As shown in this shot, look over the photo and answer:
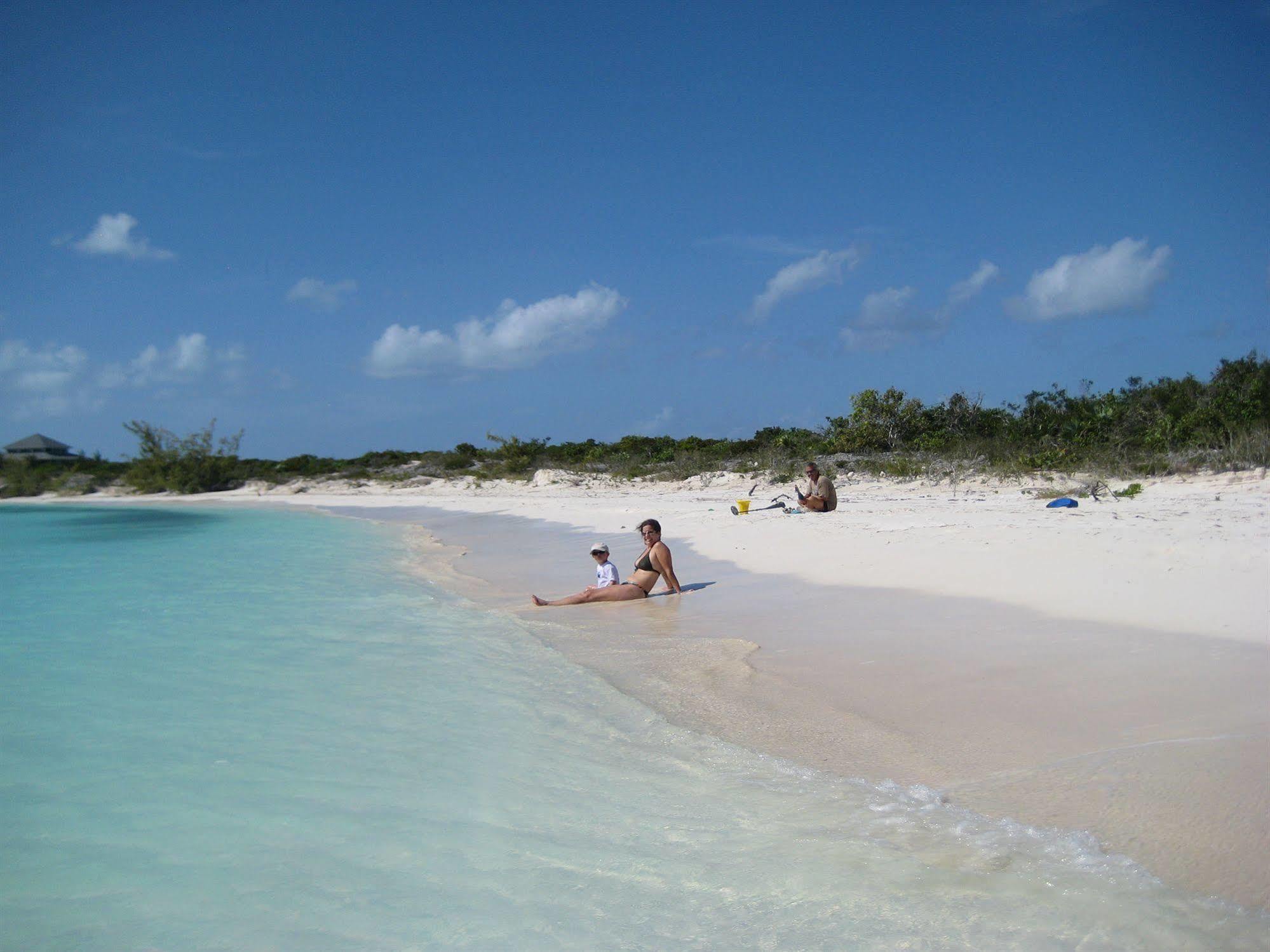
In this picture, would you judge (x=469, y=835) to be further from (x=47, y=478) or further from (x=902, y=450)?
(x=47, y=478)

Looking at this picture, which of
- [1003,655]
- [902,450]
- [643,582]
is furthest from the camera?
[902,450]

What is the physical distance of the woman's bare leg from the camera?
812 cm

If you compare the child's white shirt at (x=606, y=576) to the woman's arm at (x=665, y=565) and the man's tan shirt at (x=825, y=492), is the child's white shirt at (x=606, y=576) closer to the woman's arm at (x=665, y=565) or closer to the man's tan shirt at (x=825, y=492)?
the woman's arm at (x=665, y=565)

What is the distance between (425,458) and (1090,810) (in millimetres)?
38030

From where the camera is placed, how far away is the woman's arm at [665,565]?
8.27 m

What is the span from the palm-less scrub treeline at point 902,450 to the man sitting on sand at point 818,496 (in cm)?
595

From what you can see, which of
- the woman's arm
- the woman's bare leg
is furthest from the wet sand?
the woman's arm

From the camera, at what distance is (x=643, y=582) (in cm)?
838

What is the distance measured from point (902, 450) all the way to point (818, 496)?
11177mm

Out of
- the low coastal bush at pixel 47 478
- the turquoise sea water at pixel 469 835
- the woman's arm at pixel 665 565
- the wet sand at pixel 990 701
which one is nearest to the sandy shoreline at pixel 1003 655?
the wet sand at pixel 990 701

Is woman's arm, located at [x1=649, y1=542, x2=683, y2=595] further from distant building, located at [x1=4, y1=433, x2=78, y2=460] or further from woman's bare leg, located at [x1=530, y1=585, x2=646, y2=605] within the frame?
distant building, located at [x1=4, y1=433, x2=78, y2=460]

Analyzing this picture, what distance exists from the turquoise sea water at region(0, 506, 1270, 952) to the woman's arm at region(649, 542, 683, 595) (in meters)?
2.45

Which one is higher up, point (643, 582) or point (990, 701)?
point (643, 582)

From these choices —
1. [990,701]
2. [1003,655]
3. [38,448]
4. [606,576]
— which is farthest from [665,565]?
[38,448]
